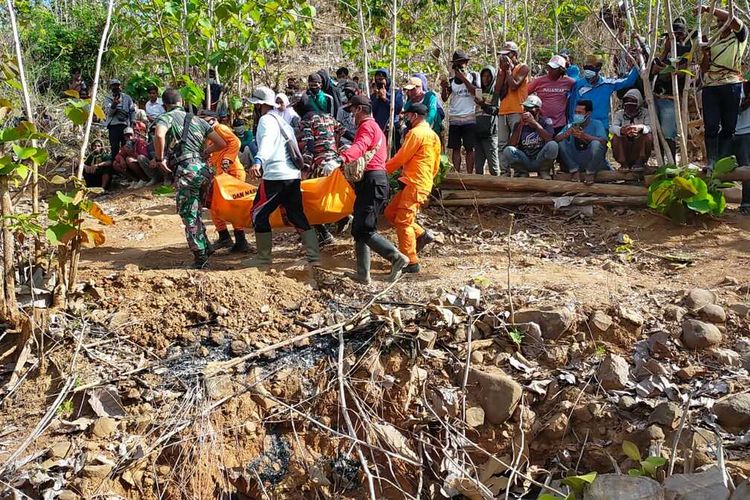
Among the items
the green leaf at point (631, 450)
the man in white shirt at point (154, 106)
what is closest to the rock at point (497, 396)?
the green leaf at point (631, 450)

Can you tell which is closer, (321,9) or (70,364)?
(70,364)

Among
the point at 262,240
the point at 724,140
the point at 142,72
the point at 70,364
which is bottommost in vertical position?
the point at 70,364

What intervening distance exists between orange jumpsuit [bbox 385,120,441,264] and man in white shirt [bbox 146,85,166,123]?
612 cm

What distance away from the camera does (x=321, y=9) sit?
1994cm

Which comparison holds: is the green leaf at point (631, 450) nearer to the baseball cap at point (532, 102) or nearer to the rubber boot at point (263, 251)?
the rubber boot at point (263, 251)

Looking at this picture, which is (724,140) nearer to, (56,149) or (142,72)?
(142,72)

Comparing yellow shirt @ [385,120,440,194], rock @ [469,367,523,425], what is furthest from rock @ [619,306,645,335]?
yellow shirt @ [385,120,440,194]

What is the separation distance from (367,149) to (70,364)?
258 cm

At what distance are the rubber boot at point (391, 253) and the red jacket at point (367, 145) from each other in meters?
0.57

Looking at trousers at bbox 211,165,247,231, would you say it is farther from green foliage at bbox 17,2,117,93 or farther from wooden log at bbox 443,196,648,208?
green foliage at bbox 17,2,117,93

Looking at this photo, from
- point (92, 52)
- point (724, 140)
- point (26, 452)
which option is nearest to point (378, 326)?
point (26, 452)

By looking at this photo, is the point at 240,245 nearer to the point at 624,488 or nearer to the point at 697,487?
the point at 624,488

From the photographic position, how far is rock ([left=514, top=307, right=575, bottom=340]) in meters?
4.48

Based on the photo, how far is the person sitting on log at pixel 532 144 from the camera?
6.86m
